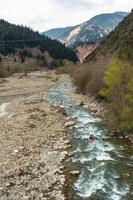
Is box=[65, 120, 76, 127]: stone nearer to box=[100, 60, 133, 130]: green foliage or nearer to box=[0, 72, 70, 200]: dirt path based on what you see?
box=[0, 72, 70, 200]: dirt path

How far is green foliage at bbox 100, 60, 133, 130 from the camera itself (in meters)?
38.4

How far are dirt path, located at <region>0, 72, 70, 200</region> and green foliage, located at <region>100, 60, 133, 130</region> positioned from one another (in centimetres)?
637

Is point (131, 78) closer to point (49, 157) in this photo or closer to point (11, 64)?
point (49, 157)

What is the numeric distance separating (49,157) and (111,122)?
38.7 feet

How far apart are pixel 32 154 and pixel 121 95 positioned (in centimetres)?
1301

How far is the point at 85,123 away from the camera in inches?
1905

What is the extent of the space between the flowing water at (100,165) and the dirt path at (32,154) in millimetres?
1361

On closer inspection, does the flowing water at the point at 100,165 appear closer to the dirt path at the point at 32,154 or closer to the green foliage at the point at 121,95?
the dirt path at the point at 32,154

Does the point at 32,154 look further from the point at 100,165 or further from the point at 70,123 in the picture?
the point at 70,123

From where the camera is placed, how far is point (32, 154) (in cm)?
3450

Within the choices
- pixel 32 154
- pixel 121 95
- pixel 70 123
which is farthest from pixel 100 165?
pixel 70 123

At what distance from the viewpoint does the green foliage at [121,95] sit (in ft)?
126

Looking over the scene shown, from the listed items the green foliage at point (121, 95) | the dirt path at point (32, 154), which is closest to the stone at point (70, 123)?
the dirt path at point (32, 154)

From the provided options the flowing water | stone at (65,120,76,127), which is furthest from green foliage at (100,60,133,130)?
stone at (65,120,76,127)
